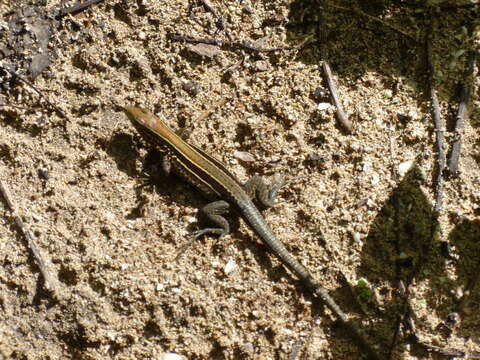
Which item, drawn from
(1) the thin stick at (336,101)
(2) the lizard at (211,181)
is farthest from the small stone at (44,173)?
(1) the thin stick at (336,101)

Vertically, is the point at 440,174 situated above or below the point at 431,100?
below

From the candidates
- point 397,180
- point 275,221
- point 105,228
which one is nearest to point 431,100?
point 397,180

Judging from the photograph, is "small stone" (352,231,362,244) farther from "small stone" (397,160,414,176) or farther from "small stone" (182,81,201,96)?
"small stone" (182,81,201,96)

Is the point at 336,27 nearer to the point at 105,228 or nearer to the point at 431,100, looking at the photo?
the point at 431,100

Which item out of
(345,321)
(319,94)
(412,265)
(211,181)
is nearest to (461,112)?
(319,94)

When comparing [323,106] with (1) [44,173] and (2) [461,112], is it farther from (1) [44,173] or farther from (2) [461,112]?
(1) [44,173]

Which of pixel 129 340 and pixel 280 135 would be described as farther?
pixel 280 135

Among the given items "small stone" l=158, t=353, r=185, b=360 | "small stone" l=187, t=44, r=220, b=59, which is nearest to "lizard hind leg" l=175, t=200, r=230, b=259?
"small stone" l=158, t=353, r=185, b=360
